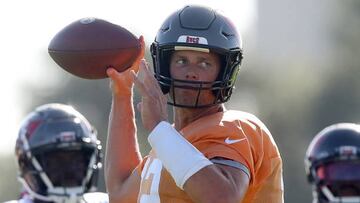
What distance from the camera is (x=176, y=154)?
919 cm

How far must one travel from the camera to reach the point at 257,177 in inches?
378

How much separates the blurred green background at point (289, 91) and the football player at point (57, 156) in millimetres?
15628

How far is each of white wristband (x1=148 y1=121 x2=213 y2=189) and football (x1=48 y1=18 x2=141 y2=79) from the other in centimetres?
104

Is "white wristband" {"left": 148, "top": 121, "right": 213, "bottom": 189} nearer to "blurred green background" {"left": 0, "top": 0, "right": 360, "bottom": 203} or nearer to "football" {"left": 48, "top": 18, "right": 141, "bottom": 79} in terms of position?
"football" {"left": 48, "top": 18, "right": 141, "bottom": 79}

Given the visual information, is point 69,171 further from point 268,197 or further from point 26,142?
point 268,197

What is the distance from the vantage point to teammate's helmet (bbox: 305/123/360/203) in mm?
8344

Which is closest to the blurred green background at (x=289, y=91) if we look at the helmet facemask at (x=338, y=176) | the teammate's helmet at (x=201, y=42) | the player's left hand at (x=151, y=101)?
the teammate's helmet at (x=201, y=42)

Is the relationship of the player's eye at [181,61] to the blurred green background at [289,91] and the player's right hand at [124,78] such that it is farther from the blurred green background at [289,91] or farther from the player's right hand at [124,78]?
the blurred green background at [289,91]

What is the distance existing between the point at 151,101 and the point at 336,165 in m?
1.30

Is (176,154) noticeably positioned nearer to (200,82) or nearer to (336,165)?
(200,82)

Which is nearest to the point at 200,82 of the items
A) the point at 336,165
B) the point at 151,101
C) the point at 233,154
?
the point at 151,101

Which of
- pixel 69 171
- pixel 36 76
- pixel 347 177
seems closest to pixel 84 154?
pixel 69 171

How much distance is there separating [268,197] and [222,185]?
67cm

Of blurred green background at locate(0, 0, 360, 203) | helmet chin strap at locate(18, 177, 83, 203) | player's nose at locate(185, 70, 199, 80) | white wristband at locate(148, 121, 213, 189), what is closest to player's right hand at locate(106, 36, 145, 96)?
player's nose at locate(185, 70, 199, 80)
